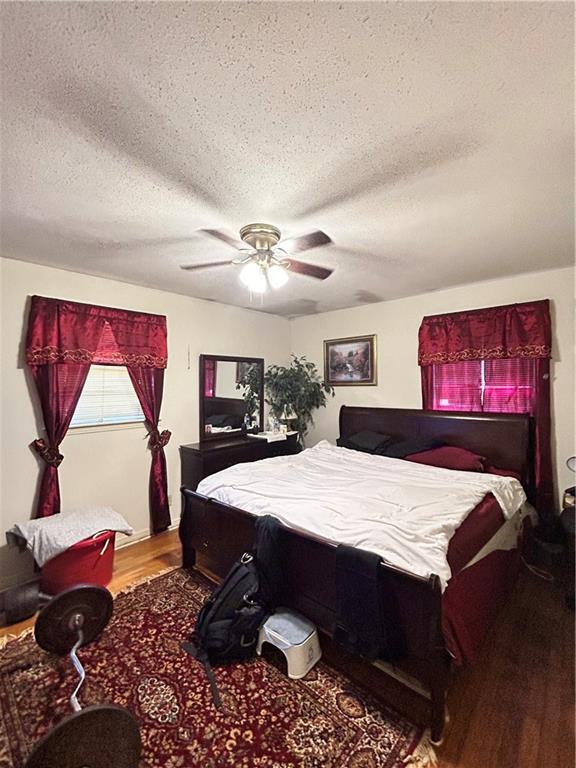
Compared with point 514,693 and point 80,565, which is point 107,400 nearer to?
point 80,565

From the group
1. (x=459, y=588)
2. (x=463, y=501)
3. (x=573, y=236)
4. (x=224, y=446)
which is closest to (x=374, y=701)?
(x=459, y=588)

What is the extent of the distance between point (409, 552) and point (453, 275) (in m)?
2.60

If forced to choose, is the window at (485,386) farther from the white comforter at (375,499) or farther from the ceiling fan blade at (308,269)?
the ceiling fan blade at (308,269)

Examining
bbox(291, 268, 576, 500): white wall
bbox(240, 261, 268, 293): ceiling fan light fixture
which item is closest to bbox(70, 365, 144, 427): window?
bbox(240, 261, 268, 293): ceiling fan light fixture

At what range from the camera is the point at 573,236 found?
233 cm

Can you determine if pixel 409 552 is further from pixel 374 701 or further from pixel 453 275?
pixel 453 275

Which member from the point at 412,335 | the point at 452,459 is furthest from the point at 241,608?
the point at 412,335

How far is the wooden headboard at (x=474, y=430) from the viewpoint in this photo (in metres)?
3.11

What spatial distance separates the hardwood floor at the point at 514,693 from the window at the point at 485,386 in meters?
1.62

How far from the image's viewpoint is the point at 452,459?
3.21 m

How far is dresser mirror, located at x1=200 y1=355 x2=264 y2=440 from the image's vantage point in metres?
4.12

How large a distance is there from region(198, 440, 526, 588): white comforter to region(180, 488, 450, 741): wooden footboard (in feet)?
0.26

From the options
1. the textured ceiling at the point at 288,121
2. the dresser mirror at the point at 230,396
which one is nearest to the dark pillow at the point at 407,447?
the dresser mirror at the point at 230,396

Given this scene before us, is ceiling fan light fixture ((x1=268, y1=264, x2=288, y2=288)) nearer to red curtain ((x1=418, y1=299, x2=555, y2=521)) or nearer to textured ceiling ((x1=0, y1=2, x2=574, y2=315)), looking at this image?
textured ceiling ((x1=0, y1=2, x2=574, y2=315))
